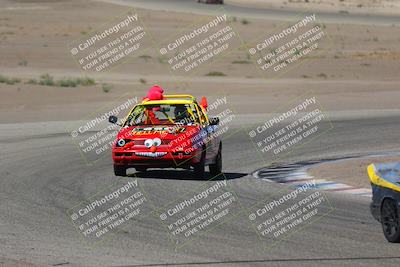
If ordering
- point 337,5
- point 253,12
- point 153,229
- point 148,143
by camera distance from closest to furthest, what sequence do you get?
point 153,229 < point 148,143 < point 253,12 < point 337,5

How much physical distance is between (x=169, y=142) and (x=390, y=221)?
7540 mm

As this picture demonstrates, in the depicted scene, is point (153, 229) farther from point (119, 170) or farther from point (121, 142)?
point (119, 170)

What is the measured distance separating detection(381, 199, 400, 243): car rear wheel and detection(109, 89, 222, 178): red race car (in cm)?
707

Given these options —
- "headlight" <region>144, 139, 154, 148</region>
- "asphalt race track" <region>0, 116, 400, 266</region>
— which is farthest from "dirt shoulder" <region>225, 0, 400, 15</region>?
"headlight" <region>144, 139, 154, 148</region>

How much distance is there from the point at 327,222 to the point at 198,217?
1.73 m

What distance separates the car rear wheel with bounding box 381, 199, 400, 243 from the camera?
12.5 m

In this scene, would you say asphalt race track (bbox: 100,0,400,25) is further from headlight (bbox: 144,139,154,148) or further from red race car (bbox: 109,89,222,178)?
headlight (bbox: 144,139,154,148)

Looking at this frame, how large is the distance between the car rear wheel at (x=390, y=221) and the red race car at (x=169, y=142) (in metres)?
7.07

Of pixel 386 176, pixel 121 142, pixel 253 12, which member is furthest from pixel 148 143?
pixel 253 12

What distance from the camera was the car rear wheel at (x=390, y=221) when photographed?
12.5m

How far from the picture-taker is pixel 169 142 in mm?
19750

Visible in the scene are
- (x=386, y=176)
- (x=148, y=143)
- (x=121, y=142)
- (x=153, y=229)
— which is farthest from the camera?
(x=121, y=142)

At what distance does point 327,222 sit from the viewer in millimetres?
14477

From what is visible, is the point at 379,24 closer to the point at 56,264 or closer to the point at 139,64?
the point at 139,64
